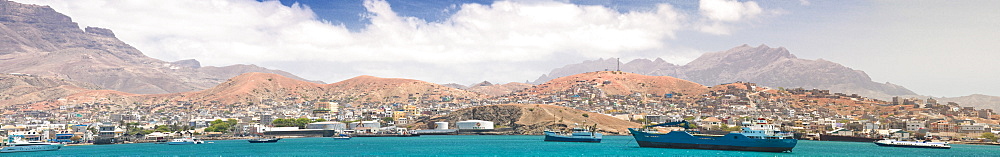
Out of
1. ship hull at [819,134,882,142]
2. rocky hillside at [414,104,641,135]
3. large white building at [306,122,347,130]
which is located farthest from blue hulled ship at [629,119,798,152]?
large white building at [306,122,347,130]

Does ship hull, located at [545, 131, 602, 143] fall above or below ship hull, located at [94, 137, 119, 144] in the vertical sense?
above

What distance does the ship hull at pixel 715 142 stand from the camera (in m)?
87.4

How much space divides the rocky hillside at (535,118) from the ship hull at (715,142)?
7179 cm

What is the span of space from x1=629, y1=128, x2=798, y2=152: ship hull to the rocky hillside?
2826 inches

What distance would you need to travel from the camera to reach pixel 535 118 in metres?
184

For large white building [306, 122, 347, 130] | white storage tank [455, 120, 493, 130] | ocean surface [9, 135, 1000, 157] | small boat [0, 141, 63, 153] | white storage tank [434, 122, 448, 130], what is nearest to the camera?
ocean surface [9, 135, 1000, 157]

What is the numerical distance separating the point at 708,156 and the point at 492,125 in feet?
351

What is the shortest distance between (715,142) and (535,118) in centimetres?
9392

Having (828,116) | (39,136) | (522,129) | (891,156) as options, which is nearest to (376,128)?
(522,129)

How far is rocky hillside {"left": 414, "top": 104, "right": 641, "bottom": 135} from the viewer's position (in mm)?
176725

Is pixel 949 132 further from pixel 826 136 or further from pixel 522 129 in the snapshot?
pixel 522 129

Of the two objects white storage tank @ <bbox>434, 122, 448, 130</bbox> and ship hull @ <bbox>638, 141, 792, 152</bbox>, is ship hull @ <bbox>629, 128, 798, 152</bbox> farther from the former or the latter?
white storage tank @ <bbox>434, 122, 448, 130</bbox>

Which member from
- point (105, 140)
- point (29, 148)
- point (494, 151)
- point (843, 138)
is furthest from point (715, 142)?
point (105, 140)

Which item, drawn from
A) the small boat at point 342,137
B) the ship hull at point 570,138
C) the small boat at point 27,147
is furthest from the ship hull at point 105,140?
the ship hull at point 570,138
